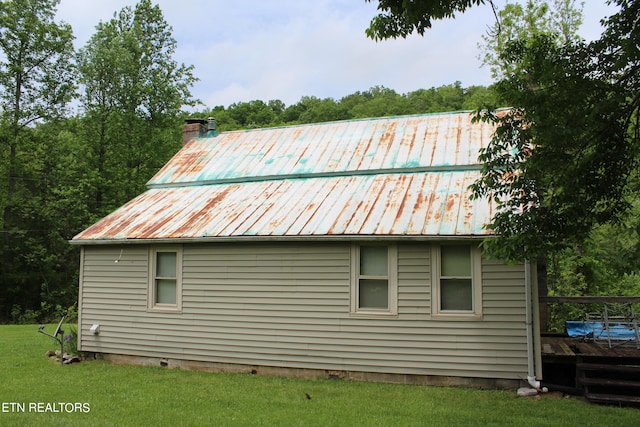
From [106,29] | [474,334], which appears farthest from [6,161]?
[474,334]

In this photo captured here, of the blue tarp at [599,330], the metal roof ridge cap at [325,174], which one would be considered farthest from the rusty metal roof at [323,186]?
the blue tarp at [599,330]

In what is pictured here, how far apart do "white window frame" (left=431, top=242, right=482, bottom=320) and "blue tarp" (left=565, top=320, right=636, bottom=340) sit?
112 inches

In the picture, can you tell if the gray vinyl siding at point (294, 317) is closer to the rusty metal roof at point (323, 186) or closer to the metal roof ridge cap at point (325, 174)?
the rusty metal roof at point (323, 186)

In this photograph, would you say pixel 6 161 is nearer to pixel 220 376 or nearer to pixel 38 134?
pixel 38 134

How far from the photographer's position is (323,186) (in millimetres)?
12680

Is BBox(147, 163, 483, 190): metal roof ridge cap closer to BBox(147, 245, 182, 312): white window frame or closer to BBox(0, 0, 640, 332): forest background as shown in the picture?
BBox(147, 245, 182, 312): white window frame

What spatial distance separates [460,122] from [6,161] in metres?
24.1

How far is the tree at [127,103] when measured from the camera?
99.4 feet

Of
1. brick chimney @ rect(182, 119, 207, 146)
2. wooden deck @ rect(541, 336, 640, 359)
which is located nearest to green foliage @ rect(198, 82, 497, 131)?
brick chimney @ rect(182, 119, 207, 146)

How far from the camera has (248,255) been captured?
451 inches

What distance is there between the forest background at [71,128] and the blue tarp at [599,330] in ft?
54.7

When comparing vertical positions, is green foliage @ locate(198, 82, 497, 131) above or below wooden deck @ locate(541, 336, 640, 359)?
above

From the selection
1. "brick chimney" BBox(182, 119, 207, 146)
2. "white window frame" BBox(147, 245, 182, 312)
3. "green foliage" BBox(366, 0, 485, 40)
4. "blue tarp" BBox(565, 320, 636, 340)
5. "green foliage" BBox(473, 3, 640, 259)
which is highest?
"brick chimney" BBox(182, 119, 207, 146)

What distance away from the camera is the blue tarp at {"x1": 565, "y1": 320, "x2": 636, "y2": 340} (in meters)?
11.1
